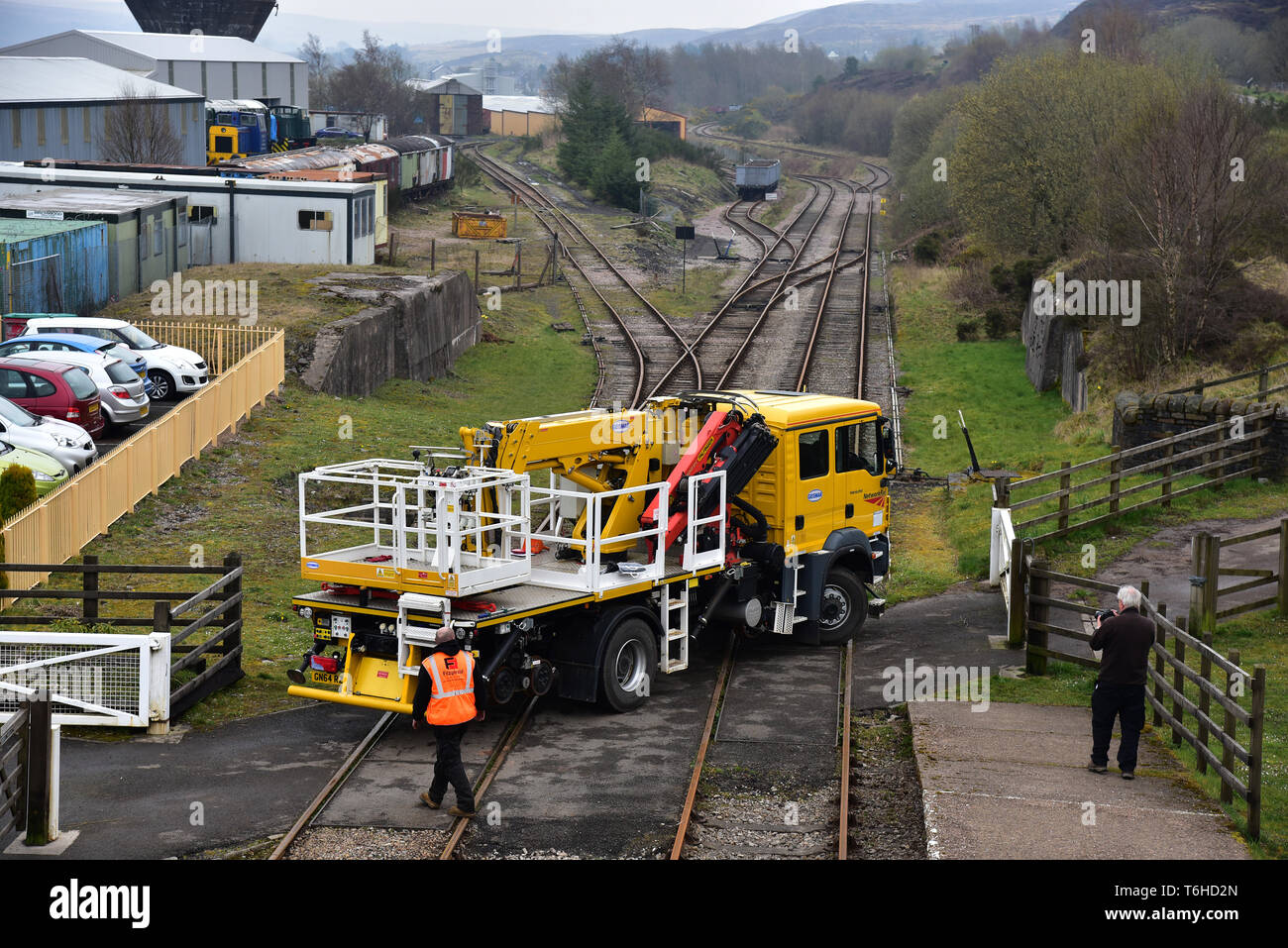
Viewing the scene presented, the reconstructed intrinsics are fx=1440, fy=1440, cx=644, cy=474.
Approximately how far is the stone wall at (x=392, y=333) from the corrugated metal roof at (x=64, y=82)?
25542 millimetres

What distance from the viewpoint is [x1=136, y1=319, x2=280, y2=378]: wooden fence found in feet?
102

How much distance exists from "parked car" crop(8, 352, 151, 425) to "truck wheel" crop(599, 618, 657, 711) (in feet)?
46.2

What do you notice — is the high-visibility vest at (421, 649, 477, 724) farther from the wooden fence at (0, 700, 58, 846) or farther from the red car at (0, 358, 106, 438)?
the red car at (0, 358, 106, 438)

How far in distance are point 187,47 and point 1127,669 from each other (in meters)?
93.0

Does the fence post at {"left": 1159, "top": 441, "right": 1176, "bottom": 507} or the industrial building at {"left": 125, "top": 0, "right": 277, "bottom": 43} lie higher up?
the industrial building at {"left": 125, "top": 0, "right": 277, "bottom": 43}

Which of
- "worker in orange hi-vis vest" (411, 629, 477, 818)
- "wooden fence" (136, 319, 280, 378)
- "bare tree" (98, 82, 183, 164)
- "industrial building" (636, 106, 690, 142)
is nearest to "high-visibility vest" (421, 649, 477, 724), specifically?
"worker in orange hi-vis vest" (411, 629, 477, 818)

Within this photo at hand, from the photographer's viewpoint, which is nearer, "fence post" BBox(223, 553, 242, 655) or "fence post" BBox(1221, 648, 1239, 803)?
"fence post" BBox(1221, 648, 1239, 803)

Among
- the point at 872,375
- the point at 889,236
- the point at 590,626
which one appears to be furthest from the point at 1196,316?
the point at 889,236

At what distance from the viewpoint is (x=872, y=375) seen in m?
36.6

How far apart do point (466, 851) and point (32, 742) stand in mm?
3255

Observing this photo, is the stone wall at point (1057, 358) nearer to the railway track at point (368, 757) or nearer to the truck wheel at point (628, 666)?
the truck wheel at point (628, 666)

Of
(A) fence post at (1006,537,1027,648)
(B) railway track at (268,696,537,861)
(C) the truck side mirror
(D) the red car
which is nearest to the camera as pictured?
(B) railway track at (268,696,537,861)

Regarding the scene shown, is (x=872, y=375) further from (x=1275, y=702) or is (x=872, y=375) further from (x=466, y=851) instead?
(x=466, y=851)

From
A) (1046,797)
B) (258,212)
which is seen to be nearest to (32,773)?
(1046,797)
